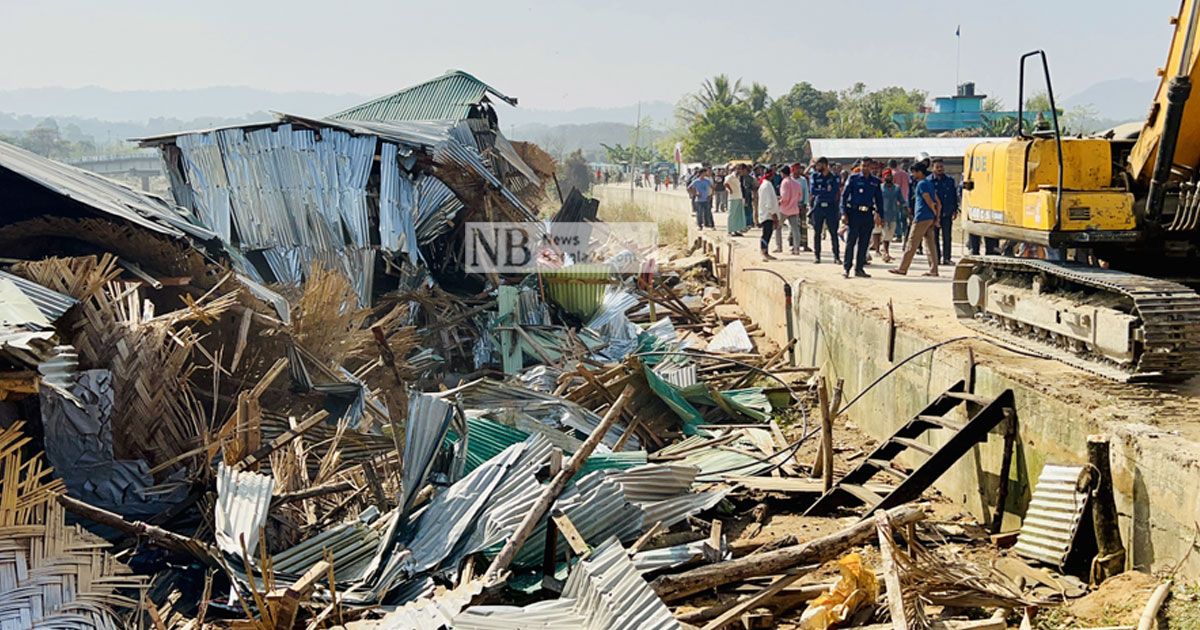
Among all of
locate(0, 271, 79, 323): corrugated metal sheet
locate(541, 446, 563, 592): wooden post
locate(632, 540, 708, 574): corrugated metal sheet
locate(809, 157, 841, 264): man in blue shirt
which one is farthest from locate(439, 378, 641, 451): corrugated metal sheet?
locate(809, 157, 841, 264): man in blue shirt

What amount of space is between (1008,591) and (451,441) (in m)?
3.90

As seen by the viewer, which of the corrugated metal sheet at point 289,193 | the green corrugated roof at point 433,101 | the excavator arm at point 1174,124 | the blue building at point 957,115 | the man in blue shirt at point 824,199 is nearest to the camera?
the excavator arm at point 1174,124

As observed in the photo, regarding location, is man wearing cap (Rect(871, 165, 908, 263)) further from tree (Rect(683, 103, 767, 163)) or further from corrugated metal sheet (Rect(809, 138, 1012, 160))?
Result: tree (Rect(683, 103, 767, 163))

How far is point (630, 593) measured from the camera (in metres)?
5.55

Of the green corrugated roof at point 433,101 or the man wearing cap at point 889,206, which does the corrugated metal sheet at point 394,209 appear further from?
the man wearing cap at point 889,206

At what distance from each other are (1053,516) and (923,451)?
152 centimetres

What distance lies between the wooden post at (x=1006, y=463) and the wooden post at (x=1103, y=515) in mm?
1310

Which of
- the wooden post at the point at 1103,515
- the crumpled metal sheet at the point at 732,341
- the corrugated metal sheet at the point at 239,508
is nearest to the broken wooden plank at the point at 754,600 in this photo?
the wooden post at the point at 1103,515

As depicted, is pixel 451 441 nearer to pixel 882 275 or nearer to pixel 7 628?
pixel 7 628

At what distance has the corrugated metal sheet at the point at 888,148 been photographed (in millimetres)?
34750

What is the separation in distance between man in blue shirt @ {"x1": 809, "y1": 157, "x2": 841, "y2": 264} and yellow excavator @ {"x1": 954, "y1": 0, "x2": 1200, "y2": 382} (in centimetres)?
700

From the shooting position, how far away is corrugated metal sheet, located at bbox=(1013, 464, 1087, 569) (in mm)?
6578

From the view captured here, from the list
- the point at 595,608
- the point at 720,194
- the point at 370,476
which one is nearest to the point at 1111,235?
the point at 595,608

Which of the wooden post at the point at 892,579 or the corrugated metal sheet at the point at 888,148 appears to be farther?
the corrugated metal sheet at the point at 888,148
